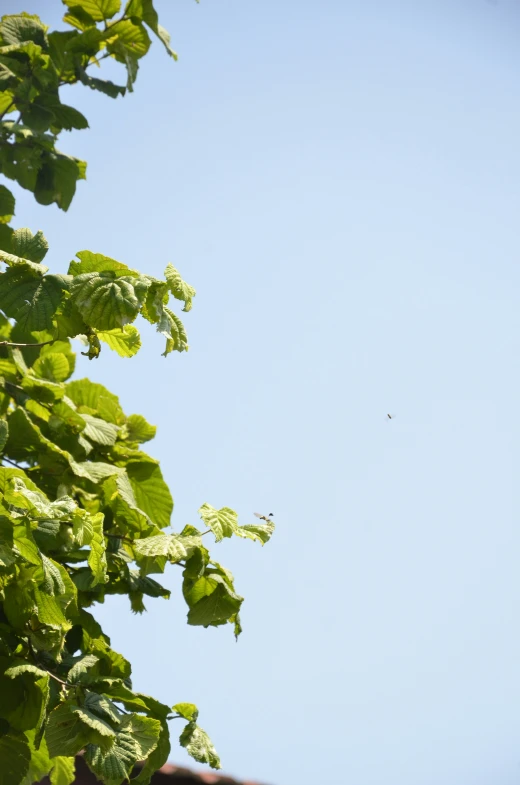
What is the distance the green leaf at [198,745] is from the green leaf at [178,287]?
1.79 m

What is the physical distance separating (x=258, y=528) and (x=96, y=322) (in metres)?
1.08

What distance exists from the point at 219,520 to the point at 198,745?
996mm

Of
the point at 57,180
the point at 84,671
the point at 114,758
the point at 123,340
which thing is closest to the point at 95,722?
the point at 114,758

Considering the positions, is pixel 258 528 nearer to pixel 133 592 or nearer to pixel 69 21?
pixel 133 592

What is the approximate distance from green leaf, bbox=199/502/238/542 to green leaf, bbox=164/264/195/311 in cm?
82

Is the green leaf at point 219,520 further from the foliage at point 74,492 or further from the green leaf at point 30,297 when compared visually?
the green leaf at point 30,297

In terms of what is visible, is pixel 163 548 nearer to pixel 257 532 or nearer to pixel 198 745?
pixel 257 532

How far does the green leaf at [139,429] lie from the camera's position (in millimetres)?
3752

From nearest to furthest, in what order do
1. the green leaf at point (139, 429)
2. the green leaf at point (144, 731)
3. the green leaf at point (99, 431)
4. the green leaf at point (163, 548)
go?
the green leaf at point (144, 731) → the green leaf at point (163, 548) → the green leaf at point (99, 431) → the green leaf at point (139, 429)

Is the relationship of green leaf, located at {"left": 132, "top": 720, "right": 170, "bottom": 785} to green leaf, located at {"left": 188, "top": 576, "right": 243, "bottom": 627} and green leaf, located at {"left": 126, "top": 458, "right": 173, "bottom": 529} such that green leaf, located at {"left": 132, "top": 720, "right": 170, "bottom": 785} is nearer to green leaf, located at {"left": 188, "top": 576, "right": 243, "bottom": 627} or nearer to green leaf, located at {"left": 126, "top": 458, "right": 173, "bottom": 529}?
green leaf, located at {"left": 188, "top": 576, "right": 243, "bottom": 627}

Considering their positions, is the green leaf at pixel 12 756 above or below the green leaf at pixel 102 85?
below

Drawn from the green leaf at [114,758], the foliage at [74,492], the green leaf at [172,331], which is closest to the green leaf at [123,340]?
the foliage at [74,492]

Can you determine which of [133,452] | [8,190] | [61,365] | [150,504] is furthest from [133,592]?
[8,190]

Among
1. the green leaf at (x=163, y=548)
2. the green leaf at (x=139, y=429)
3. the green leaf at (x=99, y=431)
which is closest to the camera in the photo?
the green leaf at (x=163, y=548)
